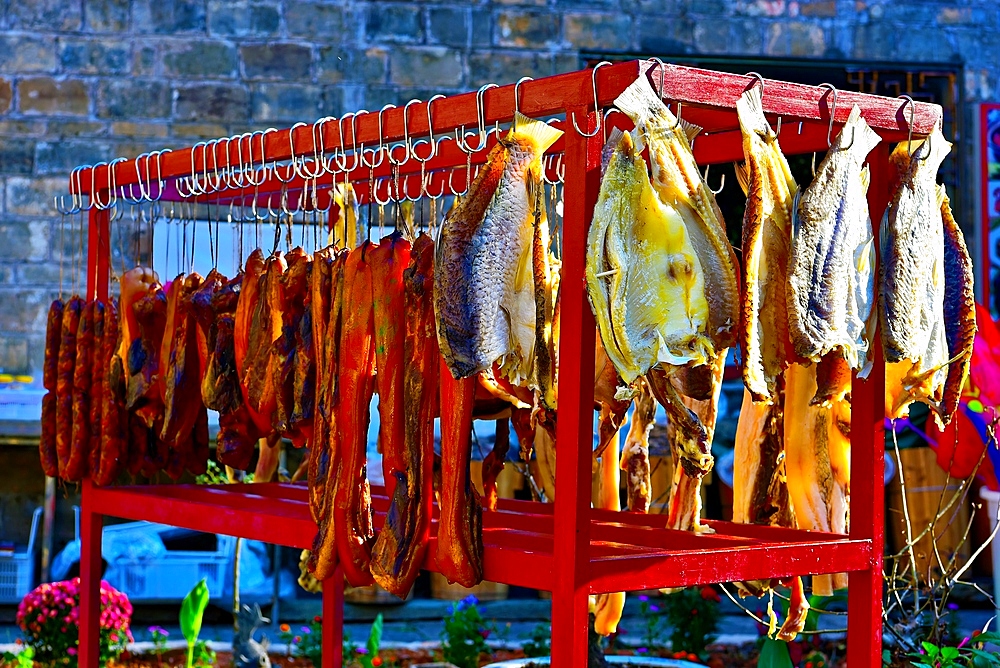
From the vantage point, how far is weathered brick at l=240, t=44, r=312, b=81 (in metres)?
7.10

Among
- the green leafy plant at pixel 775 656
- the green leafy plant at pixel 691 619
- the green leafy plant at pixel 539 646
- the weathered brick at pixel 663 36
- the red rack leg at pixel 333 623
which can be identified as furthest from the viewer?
the weathered brick at pixel 663 36

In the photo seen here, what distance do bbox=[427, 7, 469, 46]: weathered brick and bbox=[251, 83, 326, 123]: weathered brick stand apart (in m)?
0.72

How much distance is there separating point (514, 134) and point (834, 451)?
1.17 metres

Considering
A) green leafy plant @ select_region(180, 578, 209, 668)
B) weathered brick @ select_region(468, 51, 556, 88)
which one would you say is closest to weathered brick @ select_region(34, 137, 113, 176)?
weathered brick @ select_region(468, 51, 556, 88)

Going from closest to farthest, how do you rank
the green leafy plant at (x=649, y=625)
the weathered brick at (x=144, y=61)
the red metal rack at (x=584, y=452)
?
the red metal rack at (x=584, y=452)
the green leafy plant at (x=649, y=625)
the weathered brick at (x=144, y=61)

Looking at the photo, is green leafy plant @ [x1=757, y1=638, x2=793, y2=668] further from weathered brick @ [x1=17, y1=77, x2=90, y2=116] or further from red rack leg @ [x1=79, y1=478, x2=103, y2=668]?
weathered brick @ [x1=17, y1=77, x2=90, y2=116]

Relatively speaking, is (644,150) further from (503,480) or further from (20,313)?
(20,313)

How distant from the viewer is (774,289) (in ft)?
7.67

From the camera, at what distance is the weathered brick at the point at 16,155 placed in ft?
22.7

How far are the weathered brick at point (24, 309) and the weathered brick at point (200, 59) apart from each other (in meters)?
1.40

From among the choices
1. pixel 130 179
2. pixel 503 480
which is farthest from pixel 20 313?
pixel 130 179

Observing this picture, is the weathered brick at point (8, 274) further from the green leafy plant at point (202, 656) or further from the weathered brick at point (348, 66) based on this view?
the green leafy plant at point (202, 656)

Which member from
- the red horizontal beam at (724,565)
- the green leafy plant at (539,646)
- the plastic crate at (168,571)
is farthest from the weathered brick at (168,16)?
the red horizontal beam at (724,565)

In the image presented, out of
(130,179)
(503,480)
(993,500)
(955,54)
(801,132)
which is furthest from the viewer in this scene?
(955,54)
